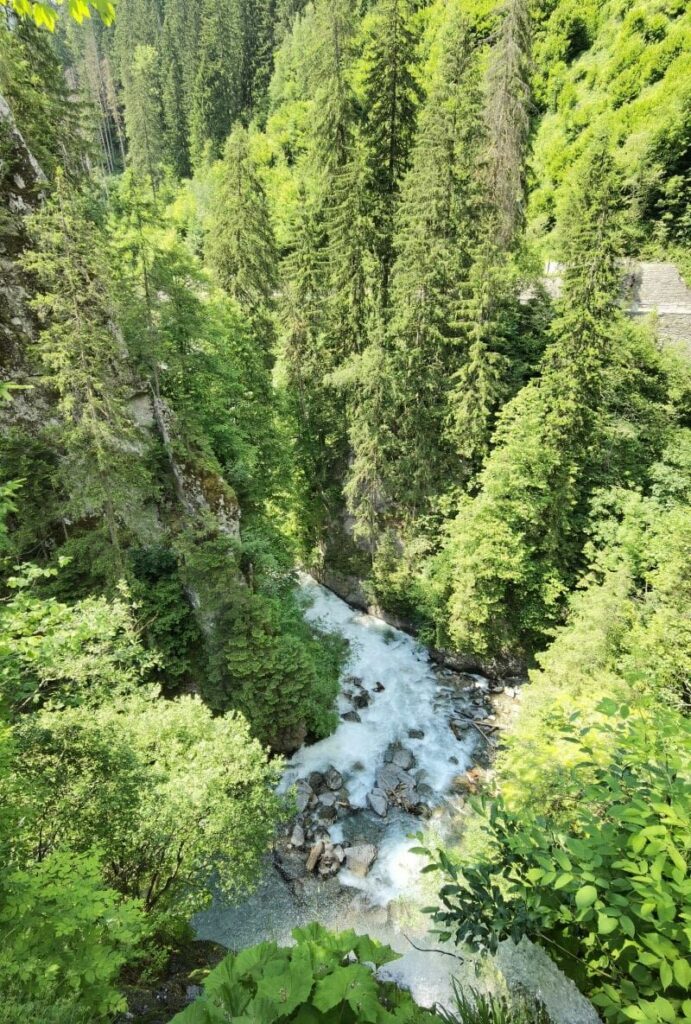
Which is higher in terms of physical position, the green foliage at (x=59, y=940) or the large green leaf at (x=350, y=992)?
the large green leaf at (x=350, y=992)

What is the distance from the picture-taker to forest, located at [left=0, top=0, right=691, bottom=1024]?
12.9 feet

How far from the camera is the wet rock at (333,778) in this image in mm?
14883

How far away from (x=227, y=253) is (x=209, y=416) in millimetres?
10705

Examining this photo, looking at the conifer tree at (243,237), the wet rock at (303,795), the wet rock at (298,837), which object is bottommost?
the wet rock at (298,837)

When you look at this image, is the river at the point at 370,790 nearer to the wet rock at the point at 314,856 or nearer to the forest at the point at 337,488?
the wet rock at the point at 314,856

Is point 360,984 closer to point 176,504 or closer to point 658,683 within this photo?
point 658,683

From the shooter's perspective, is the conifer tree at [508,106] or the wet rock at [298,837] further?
the conifer tree at [508,106]

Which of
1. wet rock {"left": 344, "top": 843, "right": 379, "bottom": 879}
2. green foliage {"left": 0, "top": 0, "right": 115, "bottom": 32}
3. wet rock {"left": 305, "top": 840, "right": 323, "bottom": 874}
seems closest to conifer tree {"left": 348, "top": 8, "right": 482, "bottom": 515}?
wet rock {"left": 344, "top": 843, "right": 379, "bottom": 879}

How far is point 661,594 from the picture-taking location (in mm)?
12070

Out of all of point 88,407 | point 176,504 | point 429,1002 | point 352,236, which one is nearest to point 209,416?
point 176,504

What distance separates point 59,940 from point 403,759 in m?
13.0

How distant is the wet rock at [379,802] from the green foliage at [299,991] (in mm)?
12677

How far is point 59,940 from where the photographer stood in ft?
13.7

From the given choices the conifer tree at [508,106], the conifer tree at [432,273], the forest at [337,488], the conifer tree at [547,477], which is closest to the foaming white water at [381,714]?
the forest at [337,488]
